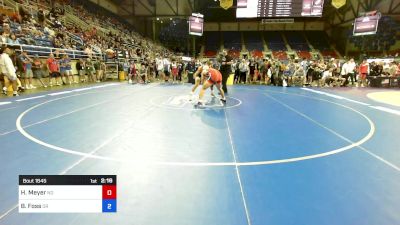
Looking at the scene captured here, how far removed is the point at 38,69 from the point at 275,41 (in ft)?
119

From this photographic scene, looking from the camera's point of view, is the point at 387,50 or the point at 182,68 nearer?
the point at 182,68

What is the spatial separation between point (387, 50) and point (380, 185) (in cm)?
3479

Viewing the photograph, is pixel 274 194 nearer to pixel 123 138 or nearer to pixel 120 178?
pixel 120 178

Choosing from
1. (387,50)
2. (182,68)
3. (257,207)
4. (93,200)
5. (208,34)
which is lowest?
(257,207)

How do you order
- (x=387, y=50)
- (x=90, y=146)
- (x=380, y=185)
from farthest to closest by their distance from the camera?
1. (x=387, y=50)
2. (x=90, y=146)
3. (x=380, y=185)

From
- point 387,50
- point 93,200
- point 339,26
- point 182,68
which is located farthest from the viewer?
point 339,26

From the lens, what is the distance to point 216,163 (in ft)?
11.8

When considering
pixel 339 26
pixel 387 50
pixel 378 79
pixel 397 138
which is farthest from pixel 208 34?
pixel 397 138

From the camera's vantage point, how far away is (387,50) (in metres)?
30.1

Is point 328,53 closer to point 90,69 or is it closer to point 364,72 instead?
point 364,72

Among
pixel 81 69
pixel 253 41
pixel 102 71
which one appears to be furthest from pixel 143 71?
pixel 253 41

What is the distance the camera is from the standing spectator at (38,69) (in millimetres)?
12070

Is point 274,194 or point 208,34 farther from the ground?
point 208,34
